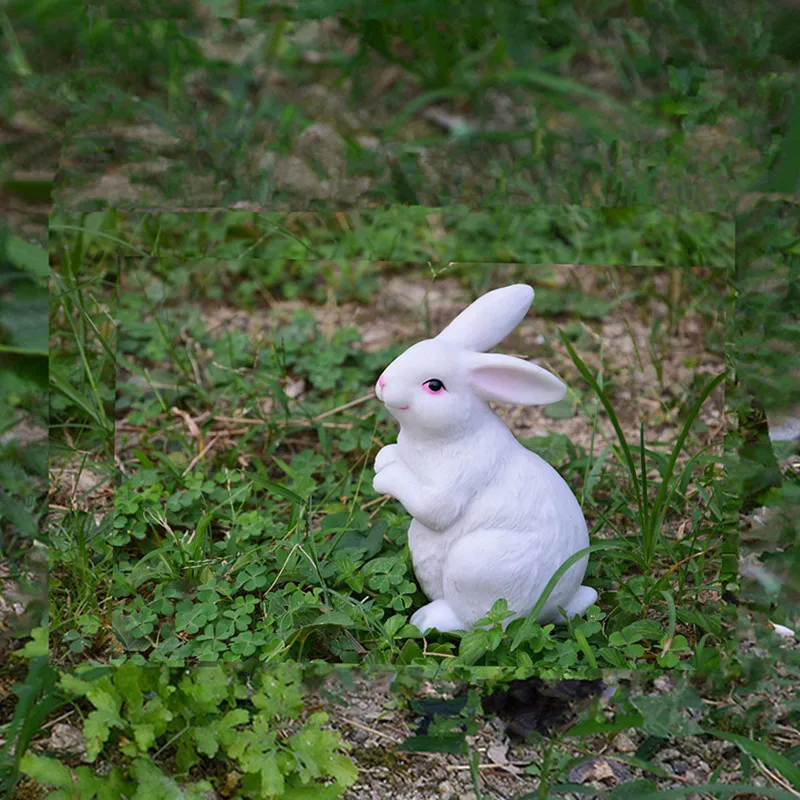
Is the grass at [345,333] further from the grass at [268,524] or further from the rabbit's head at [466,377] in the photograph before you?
the rabbit's head at [466,377]

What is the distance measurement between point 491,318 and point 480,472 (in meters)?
0.32

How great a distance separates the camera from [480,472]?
7.89 feet

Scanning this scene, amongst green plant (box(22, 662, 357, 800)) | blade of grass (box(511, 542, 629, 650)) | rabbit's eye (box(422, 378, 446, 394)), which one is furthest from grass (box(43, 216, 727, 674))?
rabbit's eye (box(422, 378, 446, 394))

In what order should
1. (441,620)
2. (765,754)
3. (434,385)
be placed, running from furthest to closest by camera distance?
(441,620) < (434,385) < (765,754)

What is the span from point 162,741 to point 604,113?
288 centimetres

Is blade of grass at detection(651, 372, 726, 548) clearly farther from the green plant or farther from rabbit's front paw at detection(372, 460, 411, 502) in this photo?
the green plant

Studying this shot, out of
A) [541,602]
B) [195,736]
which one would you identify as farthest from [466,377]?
[195,736]

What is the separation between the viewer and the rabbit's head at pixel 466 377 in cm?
237

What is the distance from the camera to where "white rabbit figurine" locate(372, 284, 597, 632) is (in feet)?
7.80

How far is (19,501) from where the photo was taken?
8.68 ft

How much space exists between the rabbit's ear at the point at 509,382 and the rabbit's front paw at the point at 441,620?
47 cm

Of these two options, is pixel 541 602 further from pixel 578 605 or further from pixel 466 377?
pixel 466 377

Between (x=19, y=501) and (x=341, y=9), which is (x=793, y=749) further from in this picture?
(x=341, y=9)

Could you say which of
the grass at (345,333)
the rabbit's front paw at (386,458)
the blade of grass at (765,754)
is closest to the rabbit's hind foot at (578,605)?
the grass at (345,333)
